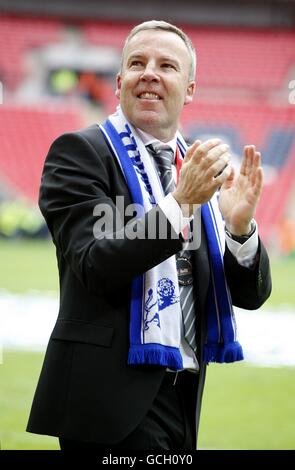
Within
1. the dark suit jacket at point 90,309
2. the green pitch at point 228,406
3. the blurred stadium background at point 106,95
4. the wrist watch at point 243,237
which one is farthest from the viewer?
the blurred stadium background at point 106,95

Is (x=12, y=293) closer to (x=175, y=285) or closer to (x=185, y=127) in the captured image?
(x=175, y=285)

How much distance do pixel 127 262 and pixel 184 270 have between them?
1.19ft

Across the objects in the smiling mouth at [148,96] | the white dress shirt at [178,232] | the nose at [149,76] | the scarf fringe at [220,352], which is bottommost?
the scarf fringe at [220,352]

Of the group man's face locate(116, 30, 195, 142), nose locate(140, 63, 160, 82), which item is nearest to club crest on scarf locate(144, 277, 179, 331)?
man's face locate(116, 30, 195, 142)

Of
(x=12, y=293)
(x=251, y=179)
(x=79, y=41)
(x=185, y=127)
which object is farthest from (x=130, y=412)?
(x=79, y=41)

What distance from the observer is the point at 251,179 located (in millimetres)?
2754

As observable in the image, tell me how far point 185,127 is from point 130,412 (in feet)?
66.3

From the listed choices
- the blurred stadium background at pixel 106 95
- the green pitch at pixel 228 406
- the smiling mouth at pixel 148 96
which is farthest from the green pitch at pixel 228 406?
the smiling mouth at pixel 148 96

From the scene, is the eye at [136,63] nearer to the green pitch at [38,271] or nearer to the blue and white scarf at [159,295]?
the blue and white scarf at [159,295]

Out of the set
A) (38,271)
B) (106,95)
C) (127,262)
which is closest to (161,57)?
(127,262)

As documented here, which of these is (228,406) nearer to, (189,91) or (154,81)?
(189,91)

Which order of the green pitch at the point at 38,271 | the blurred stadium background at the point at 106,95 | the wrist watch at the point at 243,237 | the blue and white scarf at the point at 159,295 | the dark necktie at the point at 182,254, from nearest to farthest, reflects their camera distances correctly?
the blue and white scarf at the point at 159,295
the dark necktie at the point at 182,254
the wrist watch at the point at 243,237
the green pitch at the point at 38,271
the blurred stadium background at the point at 106,95

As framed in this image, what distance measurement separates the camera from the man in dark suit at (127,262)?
2414mm

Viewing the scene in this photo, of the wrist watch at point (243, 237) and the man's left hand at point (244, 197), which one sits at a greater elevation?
the man's left hand at point (244, 197)
